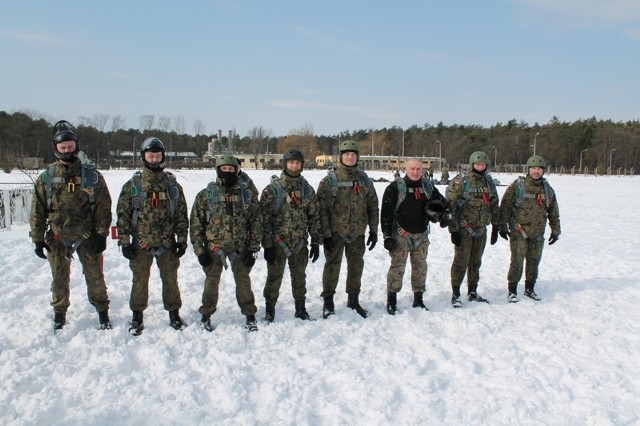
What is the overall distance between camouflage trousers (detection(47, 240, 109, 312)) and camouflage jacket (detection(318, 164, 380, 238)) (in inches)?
110

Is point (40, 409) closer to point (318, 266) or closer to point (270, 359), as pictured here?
point (270, 359)

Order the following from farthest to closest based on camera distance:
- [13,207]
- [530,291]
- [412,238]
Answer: [13,207] → [530,291] → [412,238]

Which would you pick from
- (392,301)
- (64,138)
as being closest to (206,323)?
(392,301)

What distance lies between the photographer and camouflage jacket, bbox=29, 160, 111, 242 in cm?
525

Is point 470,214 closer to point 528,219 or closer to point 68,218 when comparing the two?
point 528,219

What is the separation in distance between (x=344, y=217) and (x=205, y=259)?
1.90m

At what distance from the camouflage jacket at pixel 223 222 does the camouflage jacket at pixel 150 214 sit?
22cm

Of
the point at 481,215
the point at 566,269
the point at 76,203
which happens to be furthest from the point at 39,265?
the point at 566,269

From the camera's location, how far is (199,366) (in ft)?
15.1

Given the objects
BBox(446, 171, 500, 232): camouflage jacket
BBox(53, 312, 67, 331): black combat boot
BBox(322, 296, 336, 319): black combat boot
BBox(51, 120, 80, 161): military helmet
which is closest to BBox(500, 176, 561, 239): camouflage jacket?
BBox(446, 171, 500, 232): camouflage jacket

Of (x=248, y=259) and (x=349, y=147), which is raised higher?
(x=349, y=147)

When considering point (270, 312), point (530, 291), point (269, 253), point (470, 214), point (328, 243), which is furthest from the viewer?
point (530, 291)

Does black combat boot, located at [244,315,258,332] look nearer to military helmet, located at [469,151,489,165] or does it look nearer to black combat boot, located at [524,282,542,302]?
military helmet, located at [469,151,489,165]

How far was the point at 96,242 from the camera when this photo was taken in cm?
542
